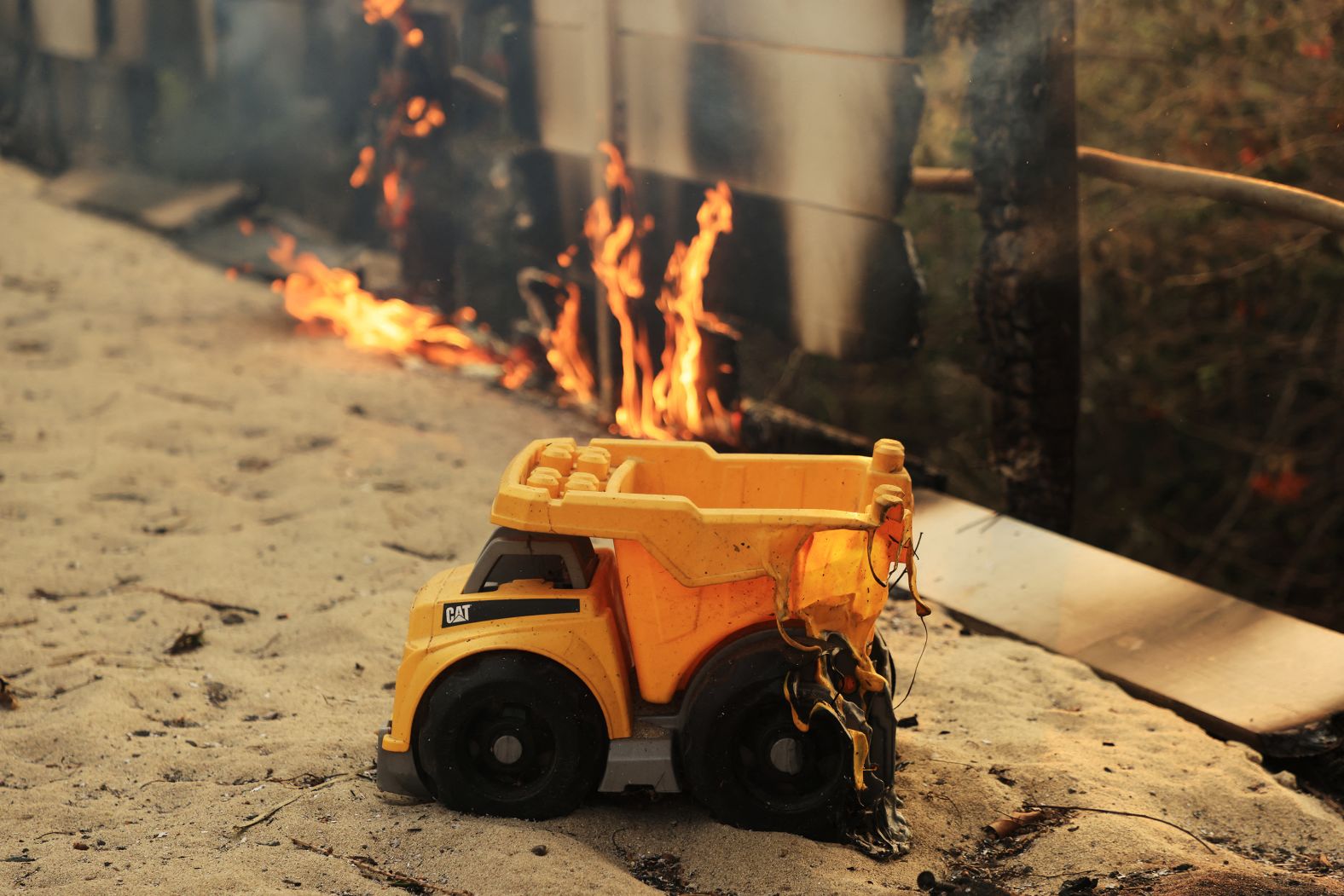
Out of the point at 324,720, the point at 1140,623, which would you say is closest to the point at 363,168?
the point at 324,720

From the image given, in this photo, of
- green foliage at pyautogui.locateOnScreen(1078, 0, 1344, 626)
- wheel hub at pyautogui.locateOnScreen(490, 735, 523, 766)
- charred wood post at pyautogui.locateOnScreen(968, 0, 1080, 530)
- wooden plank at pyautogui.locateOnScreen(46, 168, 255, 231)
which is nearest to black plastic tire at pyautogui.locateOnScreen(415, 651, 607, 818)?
wheel hub at pyautogui.locateOnScreen(490, 735, 523, 766)

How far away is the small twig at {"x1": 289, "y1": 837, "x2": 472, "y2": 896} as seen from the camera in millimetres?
2707

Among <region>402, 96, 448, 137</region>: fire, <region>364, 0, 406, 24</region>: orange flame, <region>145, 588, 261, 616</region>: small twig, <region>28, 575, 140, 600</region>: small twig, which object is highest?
<region>364, 0, 406, 24</region>: orange flame

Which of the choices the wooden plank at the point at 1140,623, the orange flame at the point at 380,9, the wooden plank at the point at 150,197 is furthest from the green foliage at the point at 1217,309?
the wooden plank at the point at 150,197

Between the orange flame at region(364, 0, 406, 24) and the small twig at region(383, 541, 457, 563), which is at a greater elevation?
the orange flame at region(364, 0, 406, 24)

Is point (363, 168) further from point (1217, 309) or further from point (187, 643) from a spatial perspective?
point (187, 643)

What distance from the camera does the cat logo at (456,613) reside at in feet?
9.80

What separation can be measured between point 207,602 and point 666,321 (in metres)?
2.94

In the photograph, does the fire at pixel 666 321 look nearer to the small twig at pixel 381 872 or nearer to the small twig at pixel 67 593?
the small twig at pixel 67 593

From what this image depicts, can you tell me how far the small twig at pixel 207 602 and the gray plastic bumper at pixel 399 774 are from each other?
4.84ft

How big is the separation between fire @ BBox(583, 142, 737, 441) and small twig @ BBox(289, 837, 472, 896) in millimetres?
3601

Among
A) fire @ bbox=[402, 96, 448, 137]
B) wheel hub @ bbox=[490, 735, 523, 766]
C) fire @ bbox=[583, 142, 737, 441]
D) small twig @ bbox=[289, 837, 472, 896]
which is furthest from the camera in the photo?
fire @ bbox=[402, 96, 448, 137]

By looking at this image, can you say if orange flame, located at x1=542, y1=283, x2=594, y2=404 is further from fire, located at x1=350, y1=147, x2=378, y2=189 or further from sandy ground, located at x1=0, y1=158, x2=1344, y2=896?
fire, located at x1=350, y1=147, x2=378, y2=189

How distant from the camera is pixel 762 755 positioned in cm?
290
